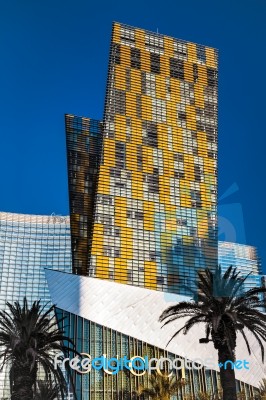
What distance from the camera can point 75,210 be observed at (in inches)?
3150

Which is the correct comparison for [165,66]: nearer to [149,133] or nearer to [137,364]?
[149,133]

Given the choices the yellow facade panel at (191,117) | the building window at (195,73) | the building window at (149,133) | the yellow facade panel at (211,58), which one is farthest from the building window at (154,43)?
the building window at (149,133)

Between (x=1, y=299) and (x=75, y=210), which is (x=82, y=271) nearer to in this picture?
(x=75, y=210)

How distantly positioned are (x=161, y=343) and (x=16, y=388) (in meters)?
20.0

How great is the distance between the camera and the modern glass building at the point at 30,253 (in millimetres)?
111875

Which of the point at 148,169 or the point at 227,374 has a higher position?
the point at 148,169

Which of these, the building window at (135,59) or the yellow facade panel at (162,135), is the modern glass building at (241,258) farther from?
the building window at (135,59)

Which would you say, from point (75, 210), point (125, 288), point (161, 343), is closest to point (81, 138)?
point (75, 210)

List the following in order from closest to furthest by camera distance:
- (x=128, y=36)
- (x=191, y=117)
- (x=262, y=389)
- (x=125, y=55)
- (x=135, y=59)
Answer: (x=262, y=389)
(x=125, y=55)
(x=135, y=59)
(x=128, y=36)
(x=191, y=117)

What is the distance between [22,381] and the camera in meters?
36.7

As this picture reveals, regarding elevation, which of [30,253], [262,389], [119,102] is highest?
[119,102]

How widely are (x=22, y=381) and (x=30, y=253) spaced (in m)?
80.1

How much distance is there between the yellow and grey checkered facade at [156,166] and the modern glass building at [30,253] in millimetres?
41593

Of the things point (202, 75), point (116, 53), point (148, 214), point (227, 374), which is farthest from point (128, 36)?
point (227, 374)
